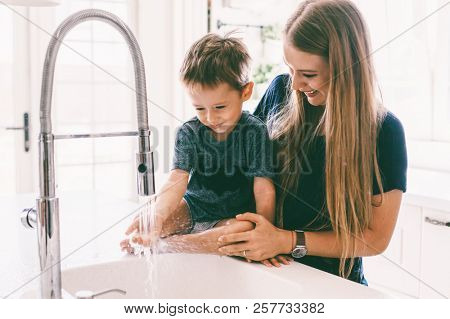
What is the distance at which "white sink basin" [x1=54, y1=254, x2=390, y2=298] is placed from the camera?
0.65 m

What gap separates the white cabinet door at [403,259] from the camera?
1.14 metres

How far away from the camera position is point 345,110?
76 centimetres

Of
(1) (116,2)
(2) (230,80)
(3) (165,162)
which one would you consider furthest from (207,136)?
(1) (116,2)

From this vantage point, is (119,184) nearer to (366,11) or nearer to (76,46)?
(76,46)

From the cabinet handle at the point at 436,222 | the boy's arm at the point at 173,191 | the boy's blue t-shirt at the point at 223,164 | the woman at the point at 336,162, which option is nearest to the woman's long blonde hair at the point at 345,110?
the woman at the point at 336,162

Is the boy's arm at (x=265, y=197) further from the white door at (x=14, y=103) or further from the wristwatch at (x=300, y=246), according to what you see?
the white door at (x=14, y=103)

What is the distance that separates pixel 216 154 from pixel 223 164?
0.02 metres

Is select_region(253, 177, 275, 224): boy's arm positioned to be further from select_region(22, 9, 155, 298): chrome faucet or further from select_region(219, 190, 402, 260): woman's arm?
select_region(22, 9, 155, 298): chrome faucet

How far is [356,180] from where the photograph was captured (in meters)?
0.76

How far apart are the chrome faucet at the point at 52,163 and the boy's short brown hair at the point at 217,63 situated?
0.68ft

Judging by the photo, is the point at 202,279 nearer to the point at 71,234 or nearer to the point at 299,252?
the point at 299,252

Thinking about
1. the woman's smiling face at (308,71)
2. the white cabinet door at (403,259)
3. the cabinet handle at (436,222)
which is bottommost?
the white cabinet door at (403,259)

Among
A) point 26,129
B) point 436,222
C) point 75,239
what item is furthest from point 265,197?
point 26,129
